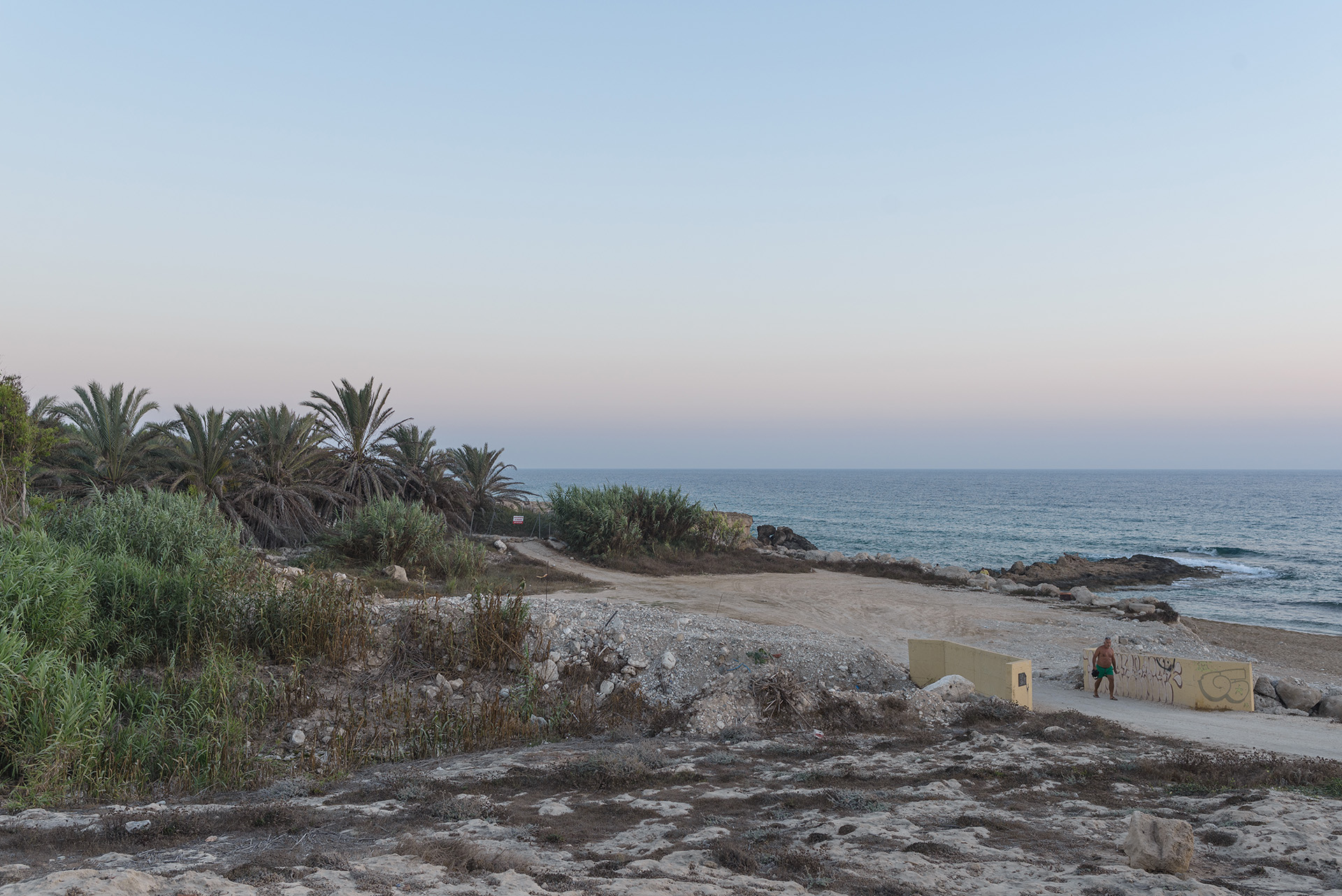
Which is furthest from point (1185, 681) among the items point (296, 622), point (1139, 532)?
point (1139, 532)

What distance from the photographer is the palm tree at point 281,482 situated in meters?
20.0

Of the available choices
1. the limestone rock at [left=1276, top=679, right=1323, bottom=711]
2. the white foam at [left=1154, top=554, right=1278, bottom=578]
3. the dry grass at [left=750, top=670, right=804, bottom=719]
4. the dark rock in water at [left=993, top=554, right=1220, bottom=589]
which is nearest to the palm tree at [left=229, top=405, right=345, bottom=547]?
the dry grass at [left=750, top=670, right=804, bottom=719]

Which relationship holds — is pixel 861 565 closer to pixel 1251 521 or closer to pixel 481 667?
pixel 481 667

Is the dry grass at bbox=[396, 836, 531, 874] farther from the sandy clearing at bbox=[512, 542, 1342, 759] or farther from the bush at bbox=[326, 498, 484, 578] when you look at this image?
the bush at bbox=[326, 498, 484, 578]

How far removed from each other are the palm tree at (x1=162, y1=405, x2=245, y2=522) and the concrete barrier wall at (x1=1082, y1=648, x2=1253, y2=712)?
20.0m

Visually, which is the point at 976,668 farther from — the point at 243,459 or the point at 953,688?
the point at 243,459

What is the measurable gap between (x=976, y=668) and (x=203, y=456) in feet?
62.1

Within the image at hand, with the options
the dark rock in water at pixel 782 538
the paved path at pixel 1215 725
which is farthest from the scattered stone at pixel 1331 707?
the dark rock in water at pixel 782 538

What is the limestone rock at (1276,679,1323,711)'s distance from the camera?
11.6 metres

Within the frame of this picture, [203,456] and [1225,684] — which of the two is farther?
[203,456]

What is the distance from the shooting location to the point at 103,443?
18.5m

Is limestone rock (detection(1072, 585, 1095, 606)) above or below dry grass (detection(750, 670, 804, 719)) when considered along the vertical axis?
below

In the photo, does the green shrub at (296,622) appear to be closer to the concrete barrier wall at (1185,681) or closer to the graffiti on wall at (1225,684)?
the concrete barrier wall at (1185,681)

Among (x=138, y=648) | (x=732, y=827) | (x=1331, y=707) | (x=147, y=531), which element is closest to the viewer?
(x=732, y=827)
